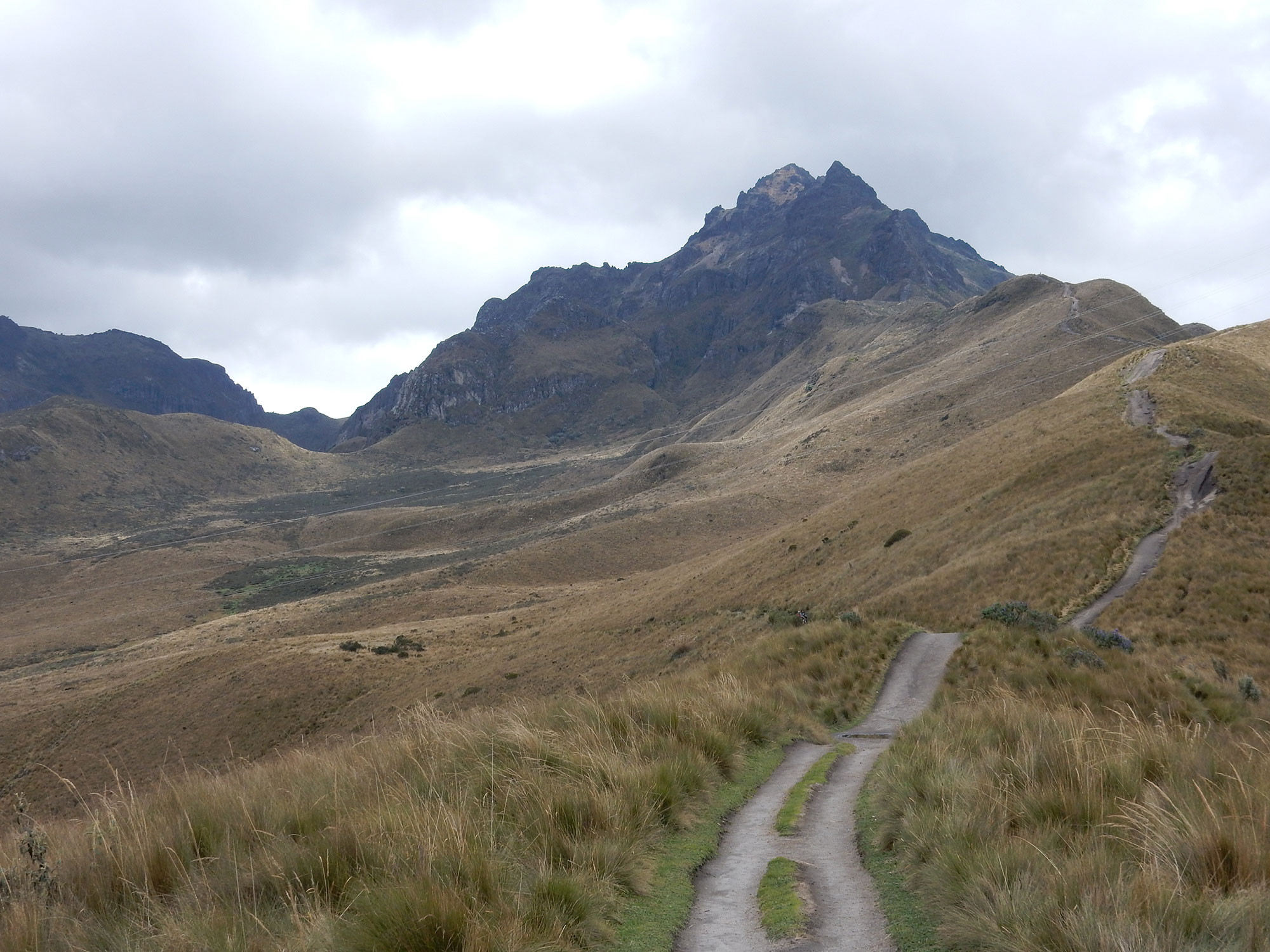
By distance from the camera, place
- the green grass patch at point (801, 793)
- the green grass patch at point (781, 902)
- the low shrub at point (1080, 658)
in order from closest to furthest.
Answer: the green grass patch at point (781, 902), the green grass patch at point (801, 793), the low shrub at point (1080, 658)

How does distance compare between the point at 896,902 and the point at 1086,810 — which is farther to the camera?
the point at 1086,810

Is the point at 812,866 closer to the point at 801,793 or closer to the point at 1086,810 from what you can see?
the point at 1086,810

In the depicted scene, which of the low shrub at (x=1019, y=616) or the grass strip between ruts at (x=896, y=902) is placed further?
the low shrub at (x=1019, y=616)

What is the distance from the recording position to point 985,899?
409 centimetres

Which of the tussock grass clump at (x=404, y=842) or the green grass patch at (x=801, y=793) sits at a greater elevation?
the tussock grass clump at (x=404, y=842)

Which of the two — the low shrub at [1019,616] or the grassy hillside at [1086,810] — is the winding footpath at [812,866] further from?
the low shrub at [1019,616]

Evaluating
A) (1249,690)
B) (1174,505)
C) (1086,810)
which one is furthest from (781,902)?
(1174,505)

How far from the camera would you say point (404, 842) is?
15.8ft

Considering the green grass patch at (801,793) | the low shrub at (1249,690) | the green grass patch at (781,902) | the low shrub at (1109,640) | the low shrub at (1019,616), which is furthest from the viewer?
the low shrub at (1019,616)

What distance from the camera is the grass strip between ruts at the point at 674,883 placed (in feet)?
14.4

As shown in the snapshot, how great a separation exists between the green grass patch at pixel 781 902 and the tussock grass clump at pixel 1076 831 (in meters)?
0.83

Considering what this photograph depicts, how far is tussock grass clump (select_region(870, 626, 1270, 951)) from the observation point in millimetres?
3539

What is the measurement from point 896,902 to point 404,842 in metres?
3.41

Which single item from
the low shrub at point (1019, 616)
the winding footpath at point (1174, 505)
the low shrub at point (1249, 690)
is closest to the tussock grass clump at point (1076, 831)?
the low shrub at point (1249, 690)
